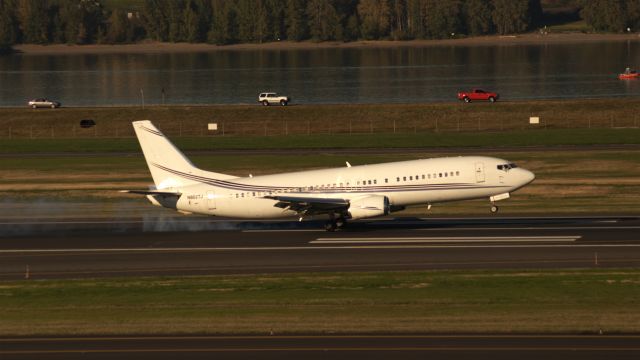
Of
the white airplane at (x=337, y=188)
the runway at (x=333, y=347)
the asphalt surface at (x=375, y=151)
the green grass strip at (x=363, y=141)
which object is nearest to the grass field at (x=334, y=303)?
the runway at (x=333, y=347)

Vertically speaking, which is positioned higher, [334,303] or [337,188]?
[337,188]

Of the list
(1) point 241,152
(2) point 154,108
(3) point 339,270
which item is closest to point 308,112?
(2) point 154,108

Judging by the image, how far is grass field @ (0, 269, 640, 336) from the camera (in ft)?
137

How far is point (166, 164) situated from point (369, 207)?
12.6 m

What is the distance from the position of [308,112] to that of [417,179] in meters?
67.8

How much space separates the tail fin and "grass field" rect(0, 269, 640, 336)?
1368 centimetres

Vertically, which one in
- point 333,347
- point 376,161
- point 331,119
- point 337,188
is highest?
point 331,119

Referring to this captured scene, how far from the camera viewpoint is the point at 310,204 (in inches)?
2391

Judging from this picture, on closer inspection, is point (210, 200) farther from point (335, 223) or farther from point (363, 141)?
point (363, 141)

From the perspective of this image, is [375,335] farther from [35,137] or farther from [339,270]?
[35,137]

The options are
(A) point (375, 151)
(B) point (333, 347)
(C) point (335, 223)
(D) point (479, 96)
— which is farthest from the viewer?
(D) point (479, 96)

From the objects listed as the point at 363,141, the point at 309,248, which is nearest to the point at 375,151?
the point at 363,141

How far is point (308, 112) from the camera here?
128 meters

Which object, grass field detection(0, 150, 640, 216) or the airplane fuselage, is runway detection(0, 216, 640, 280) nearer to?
the airplane fuselage
